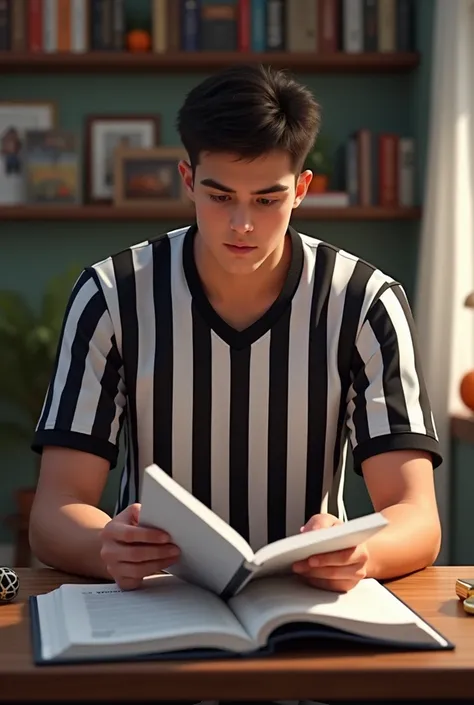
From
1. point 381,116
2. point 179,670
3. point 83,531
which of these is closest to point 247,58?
point 381,116

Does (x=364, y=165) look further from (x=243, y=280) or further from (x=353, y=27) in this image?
(x=243, y=280)

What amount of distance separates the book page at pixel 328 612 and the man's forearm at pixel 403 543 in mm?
150

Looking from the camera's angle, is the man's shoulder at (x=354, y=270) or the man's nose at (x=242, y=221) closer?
the man's nose at (x=242, y=221)

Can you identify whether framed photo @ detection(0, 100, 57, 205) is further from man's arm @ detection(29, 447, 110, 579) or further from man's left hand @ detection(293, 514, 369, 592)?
man's left hand @ detection(293, 514, 369, 592)

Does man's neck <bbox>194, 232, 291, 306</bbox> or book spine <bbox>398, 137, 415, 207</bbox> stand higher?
book spine <bbox>398, 137, 415, 207</bbox>

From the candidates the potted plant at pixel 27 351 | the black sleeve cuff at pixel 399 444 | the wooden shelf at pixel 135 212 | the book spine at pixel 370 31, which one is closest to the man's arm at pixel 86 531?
the black sleeve cuff at pixel 399 444

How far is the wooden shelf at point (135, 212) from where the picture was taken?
14.5 ft

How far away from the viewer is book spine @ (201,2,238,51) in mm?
4457

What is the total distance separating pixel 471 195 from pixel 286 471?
258cm

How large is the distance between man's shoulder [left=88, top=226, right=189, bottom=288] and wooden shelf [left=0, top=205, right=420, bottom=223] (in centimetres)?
264

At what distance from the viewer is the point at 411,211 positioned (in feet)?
14.6

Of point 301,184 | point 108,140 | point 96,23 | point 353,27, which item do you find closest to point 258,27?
point 353,27

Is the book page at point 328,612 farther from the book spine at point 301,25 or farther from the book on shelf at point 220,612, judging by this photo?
the book spine at point 301,25

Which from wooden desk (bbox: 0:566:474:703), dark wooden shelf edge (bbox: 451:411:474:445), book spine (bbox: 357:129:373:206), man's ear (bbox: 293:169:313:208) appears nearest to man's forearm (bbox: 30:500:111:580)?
wooden desk (bbox: 0:566:474:703)
